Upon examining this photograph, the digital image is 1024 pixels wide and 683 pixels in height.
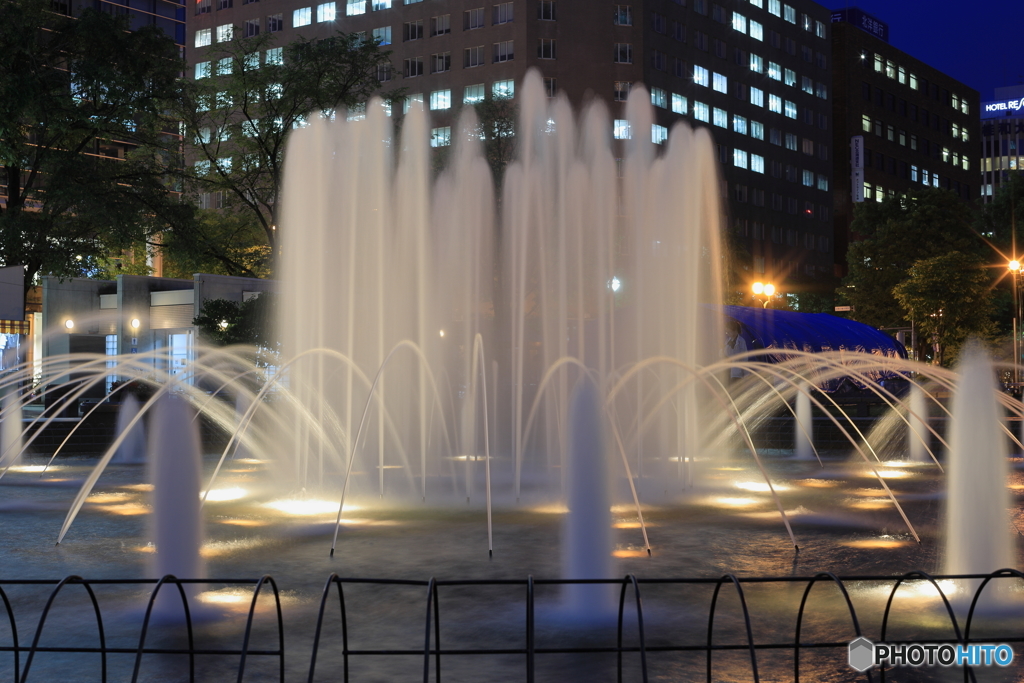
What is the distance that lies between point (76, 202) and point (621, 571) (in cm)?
2428

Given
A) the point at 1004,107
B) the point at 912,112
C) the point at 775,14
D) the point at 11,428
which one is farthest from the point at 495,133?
the point at 1004,107

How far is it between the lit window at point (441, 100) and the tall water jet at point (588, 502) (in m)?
75.0

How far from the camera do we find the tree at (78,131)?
1105 inches

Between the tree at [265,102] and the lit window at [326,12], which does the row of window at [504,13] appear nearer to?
the lit window at [326,12]

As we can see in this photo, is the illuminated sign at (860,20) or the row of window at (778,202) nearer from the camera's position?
the row of window at (778,202)

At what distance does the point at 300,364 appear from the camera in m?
21.0

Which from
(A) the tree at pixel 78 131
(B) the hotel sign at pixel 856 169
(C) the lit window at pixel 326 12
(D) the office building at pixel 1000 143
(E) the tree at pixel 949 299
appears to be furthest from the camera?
(D) the office building at pixel 1000 143

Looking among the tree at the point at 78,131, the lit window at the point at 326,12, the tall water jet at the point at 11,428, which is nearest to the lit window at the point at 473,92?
the lit window at the point at 326,12

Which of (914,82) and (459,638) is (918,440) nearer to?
(459,638)

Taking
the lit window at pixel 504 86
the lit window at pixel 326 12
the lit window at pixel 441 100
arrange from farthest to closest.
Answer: the lit window at pixel 326 12, the lit window at pixel 441 100, the lit window at pixel 504 86

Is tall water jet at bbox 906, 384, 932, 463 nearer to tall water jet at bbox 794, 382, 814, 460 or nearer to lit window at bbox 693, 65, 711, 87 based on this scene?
tall water jet at bbox 794, 382, 814, 460

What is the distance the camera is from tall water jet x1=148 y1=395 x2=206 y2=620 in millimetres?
8633

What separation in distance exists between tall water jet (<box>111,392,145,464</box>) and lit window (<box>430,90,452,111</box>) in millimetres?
59949

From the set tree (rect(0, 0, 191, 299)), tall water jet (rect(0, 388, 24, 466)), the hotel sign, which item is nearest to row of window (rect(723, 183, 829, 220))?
the hotel sign
